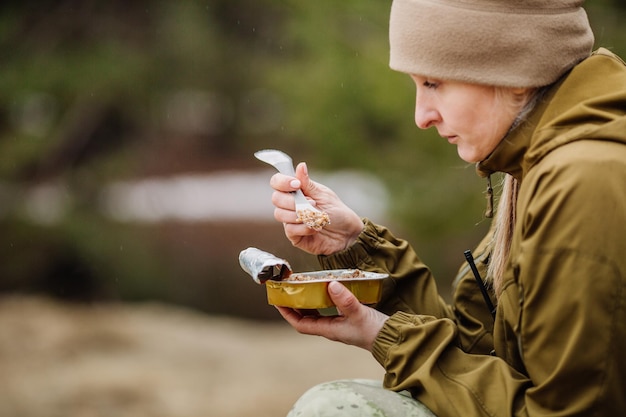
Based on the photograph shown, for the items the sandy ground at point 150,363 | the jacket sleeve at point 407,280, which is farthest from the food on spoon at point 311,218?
the sandy ground at point 150,363

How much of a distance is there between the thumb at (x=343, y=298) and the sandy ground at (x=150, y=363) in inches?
115

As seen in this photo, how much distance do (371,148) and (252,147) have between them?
6.27m

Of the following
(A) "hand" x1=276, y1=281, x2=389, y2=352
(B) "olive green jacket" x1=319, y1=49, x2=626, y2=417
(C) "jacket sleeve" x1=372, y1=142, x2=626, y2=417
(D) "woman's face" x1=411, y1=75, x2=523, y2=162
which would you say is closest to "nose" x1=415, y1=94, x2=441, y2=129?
(D) "woman's face" x1=411, y1=75, x2=523, y2=162

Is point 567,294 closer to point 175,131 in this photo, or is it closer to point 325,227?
point 325,227

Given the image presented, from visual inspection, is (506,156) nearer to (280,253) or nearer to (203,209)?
(280,253)

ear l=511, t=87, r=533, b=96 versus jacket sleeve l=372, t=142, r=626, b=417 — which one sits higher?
ear l=511, t=87, r=533, b=96

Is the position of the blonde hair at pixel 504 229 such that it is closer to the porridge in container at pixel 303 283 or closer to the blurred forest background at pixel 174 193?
the porridge in container at pixel 303 283

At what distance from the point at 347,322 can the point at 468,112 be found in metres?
0.47

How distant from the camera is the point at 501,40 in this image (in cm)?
157

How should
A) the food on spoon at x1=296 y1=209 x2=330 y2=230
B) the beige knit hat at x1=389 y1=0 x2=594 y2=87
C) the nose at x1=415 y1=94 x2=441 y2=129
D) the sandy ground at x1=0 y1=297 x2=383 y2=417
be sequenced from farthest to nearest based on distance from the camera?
the sandy ground at x1=0 y1=297 x2=383 y2=417, the food on spoon at x1=296 y1=209 x2=330 y2=230, the nose at x1=415 y1=94 x2=441 y2=129, the beige knit hat at x1=389 y1=0 x2=594 y2=87

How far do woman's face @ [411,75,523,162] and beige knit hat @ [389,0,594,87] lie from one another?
0.13ft

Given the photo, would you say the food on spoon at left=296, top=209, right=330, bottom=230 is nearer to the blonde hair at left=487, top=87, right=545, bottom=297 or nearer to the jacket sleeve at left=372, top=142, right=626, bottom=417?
the blonde hair at left=487, top=87, right=545, bottom=297

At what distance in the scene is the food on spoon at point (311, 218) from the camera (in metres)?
1.87

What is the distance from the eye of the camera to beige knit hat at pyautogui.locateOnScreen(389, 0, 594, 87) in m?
1.57
